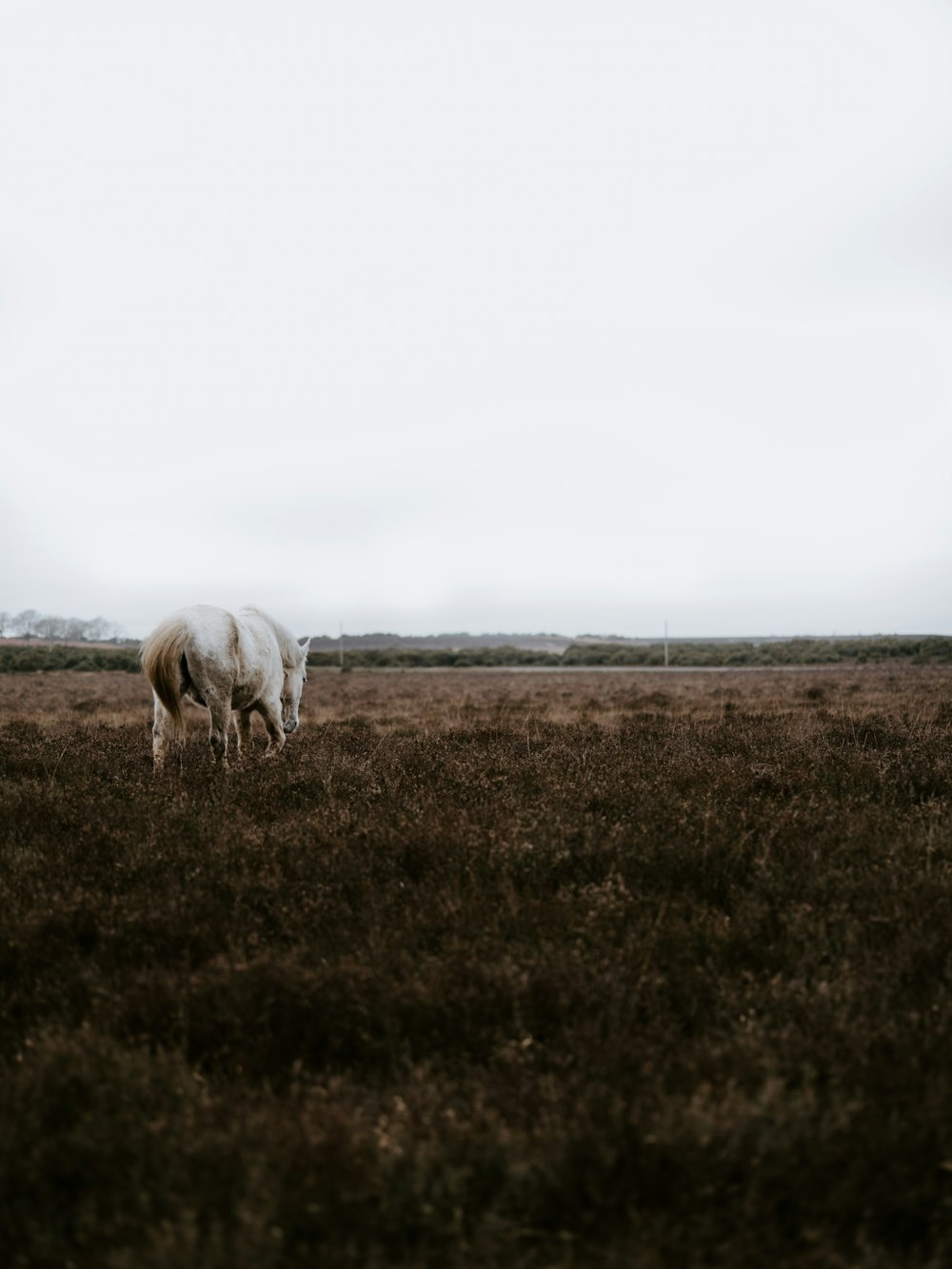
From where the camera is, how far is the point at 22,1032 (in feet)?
9.55

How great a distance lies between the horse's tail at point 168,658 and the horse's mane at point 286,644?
1828mm

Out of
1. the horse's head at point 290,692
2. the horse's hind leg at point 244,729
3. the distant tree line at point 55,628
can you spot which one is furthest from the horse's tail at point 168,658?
the distant tree line at point 55,628

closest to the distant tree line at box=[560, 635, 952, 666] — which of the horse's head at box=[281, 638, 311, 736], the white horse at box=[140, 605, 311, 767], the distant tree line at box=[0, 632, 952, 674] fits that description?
the distant tree line at box=[0, 632, 952, 674]

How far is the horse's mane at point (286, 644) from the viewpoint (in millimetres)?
9391

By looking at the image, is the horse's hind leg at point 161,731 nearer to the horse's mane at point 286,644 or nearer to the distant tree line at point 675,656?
the horse's mane at point 286,644

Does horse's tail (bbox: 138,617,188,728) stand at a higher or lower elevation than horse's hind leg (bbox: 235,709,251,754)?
higher

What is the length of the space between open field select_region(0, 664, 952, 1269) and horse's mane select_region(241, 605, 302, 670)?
395 cm

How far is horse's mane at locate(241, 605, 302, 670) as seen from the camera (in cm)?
939

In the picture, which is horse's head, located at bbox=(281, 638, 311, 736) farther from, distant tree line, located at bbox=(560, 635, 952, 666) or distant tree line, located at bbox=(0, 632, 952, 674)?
distant tree line, located at bbox=(560, 635, 952, 666)

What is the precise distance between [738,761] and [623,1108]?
16.8ft

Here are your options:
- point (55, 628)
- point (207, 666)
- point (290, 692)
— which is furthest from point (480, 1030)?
point (55, 628)

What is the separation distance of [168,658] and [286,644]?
2.80m

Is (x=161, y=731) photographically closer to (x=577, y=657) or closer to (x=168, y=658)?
(x=168, y=658)

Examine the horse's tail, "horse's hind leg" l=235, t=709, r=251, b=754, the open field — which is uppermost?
the horse's tail
